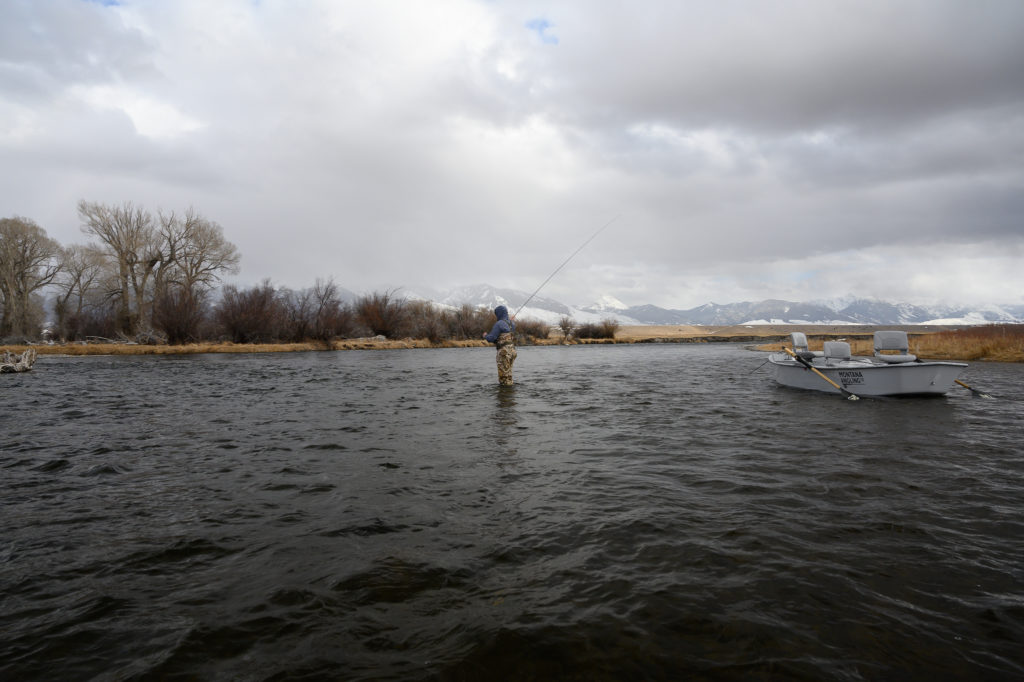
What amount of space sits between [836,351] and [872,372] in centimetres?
236

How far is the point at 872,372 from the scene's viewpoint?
13.3 meters

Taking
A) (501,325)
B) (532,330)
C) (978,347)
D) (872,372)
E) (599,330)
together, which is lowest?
(872,372)

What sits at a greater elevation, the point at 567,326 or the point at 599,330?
the point at 567,326

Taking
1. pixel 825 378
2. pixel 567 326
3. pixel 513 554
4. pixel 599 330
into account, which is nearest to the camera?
pixel 513 554

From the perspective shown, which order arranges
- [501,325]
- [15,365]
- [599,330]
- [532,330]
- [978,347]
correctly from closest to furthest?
[501,325]
[15,365]
[978,347]
[532,330]
[599,330]

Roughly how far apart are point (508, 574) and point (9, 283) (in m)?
65.6

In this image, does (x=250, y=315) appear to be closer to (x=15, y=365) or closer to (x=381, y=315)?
(x=381, y=315)

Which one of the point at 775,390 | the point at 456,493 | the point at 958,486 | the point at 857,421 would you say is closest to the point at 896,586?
the point at 958,486

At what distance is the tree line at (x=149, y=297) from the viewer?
4725 cm

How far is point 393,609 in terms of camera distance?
138 inches

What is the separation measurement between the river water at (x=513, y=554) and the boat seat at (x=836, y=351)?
5599 millimetres

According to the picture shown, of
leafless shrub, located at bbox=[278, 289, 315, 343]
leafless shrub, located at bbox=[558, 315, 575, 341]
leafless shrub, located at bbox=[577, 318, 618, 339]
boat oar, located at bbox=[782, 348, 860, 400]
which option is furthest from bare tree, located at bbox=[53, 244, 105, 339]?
boat oar, located at bbox=[782, 348, 860, 400]

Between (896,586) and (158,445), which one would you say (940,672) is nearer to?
(896,586)

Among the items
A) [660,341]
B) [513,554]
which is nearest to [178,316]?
[513,554]
